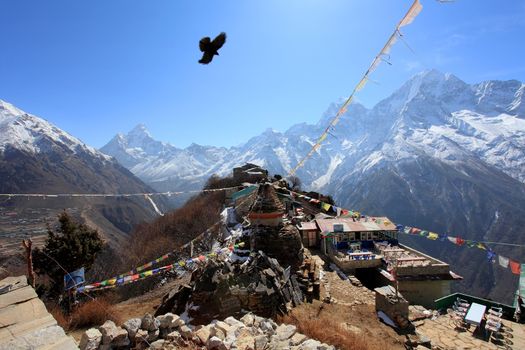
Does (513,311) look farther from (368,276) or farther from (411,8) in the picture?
(411,8)

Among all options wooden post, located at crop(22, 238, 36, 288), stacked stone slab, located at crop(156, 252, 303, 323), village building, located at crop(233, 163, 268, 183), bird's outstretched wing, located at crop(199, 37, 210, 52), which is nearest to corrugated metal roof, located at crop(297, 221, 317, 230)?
stacked stone slab, located at crop(156, 252, 303, 323)

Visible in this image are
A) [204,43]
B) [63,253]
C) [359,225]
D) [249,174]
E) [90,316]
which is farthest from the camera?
[249,174]

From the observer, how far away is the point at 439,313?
19.4 meters

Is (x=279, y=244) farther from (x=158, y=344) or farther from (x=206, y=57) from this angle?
(x=206, y=57)

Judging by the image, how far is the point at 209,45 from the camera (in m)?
9.52

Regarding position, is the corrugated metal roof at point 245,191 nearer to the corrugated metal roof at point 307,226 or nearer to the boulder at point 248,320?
the corrugated metal roof at point 307,226

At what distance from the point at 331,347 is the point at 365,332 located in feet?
16.7

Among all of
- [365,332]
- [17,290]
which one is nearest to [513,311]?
[365,332]

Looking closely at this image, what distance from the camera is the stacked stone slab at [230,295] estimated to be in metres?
11.7

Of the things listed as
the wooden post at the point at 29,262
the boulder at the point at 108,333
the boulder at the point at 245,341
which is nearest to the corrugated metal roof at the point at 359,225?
the boulder at the point at 245,341

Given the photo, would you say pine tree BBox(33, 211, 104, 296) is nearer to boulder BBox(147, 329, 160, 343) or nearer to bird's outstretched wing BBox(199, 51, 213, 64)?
boulder BBox(147, 329, 160, 343)

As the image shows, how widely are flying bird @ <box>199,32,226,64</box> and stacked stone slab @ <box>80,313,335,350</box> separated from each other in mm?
7433

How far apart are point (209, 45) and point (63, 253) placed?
17805mm

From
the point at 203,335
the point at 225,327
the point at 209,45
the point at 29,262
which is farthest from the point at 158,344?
the point at 209,45
